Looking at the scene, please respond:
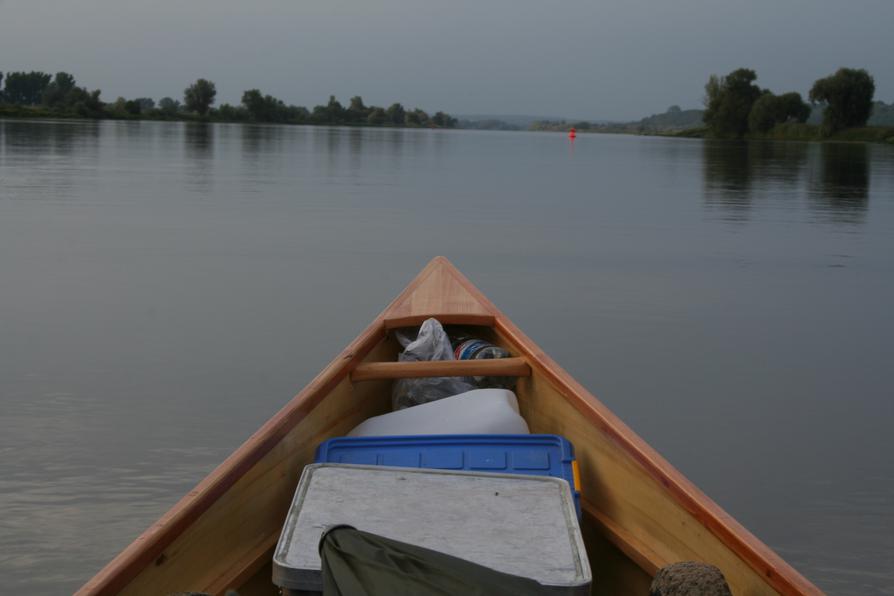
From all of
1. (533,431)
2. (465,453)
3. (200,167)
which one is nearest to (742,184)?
(200,167)

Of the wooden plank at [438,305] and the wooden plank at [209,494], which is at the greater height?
the wooden plank at [438,305]

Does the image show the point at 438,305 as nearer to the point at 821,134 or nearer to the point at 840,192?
the point at 840,192

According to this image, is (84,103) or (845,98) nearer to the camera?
(845,98)

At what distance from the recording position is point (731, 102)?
107m

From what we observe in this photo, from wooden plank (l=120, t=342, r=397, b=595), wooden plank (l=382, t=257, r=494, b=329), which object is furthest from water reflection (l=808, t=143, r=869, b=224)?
wooden plank (l=120, t=342, r=397, b=595)

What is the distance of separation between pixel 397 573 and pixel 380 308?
6548 millimetres

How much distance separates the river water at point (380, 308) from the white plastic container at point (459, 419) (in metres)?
1.13

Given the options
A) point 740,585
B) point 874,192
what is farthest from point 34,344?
point 874,192

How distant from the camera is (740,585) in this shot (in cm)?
268

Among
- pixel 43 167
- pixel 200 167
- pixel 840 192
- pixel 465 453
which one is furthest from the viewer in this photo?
pixel 200 167

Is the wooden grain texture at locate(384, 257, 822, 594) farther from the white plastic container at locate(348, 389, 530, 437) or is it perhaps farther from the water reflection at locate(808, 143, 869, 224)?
the water reflection at locate(808, 143, 869, 224)

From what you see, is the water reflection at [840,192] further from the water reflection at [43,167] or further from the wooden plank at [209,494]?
the wooden plank at [209,494]

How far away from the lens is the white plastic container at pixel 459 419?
3.90m

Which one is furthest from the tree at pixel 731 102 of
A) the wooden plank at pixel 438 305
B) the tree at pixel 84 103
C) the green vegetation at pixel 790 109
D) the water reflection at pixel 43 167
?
the wooden plank at pixel 438 305
